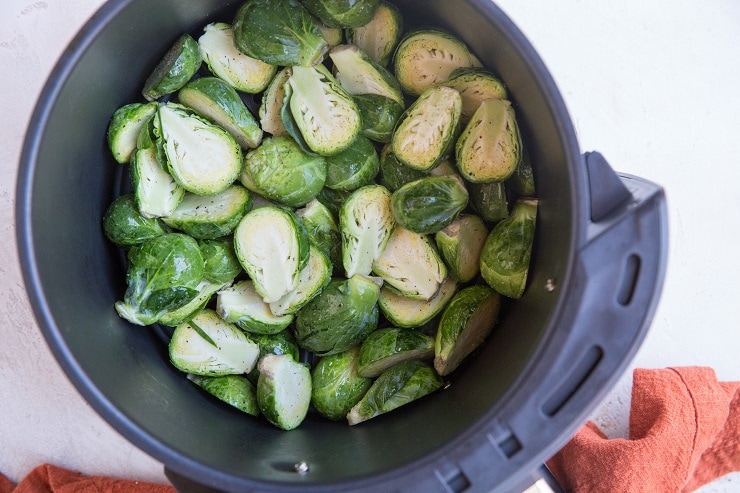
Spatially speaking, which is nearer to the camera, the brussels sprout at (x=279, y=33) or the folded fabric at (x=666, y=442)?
the brussels sprout at (x=279, y=33)

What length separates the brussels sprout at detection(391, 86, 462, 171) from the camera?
1.15m

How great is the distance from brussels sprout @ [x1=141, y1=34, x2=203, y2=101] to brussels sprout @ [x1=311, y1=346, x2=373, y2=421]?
613mm

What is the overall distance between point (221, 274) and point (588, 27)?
954 mm

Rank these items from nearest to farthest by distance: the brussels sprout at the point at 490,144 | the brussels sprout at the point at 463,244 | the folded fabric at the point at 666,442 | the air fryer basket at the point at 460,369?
the air fryer basket at the point at 460,369, the brussels sprout at the point at 490,144, the brussels sprout at the point at 463,244, the folded fabric at the point at 666,442

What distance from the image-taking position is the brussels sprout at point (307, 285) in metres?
1.23

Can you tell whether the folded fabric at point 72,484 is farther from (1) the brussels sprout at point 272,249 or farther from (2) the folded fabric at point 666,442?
(2) the folded fabric at point 666,442

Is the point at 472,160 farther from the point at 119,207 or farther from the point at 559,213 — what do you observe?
the point at 119,207

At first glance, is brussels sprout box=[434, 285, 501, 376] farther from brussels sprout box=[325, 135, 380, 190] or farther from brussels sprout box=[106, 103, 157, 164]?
brussels sprout box=[106, 103, 157, 164]

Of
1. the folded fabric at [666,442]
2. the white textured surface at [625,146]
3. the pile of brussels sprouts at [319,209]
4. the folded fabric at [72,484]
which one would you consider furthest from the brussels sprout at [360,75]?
the folded fabric at [72,484]

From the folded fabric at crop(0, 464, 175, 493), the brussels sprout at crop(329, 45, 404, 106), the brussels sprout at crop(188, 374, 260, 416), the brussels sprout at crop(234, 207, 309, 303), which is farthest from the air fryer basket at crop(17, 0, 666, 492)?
the folded fabric at crop(0, 464, 175, 493)

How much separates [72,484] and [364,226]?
Answer: 876 millimetres

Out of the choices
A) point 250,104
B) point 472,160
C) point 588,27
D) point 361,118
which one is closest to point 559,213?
point 472,160

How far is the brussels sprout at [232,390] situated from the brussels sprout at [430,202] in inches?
18.1

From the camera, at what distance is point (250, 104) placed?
135 centimetres
